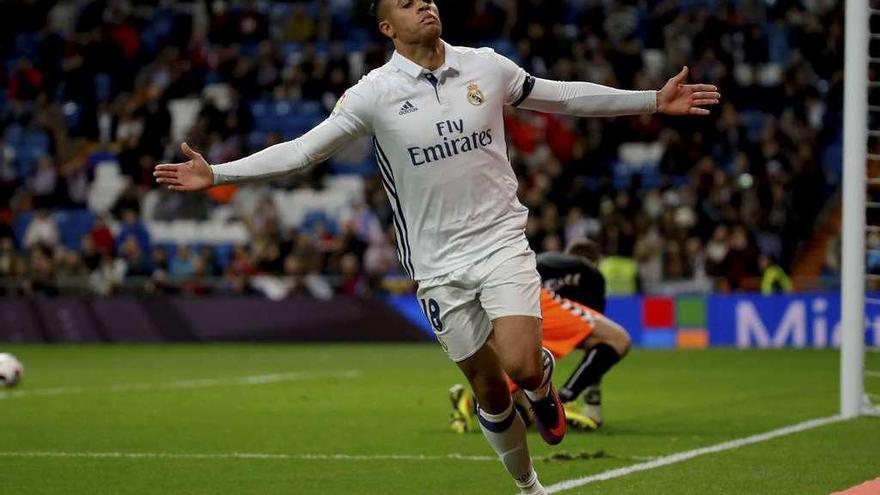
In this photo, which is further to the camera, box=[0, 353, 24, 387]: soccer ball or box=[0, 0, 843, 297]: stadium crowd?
box=[0, 0, 843, 297]: stadium crowd

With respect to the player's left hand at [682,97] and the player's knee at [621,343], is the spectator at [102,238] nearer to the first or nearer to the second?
the player's knee at [621,343]

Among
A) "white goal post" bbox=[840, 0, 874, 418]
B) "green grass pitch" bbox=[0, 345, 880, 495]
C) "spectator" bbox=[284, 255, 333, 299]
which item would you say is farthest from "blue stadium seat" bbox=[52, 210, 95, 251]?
"white goal post" bbox=[840, 0, 874, 418]

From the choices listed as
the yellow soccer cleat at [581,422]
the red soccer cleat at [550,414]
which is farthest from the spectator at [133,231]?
the red soccer cleat at [550,414]

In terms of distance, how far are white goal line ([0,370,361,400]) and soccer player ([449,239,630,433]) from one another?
5.20 meters

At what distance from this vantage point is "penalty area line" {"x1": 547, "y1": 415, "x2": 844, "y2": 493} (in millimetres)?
8234

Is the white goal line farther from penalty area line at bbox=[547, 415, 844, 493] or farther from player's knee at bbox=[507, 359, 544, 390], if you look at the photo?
player's knee at bbox=[507, 359, 544, 390]

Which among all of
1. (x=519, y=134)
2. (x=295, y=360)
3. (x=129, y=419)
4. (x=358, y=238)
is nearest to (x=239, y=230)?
(x=358, y=238)

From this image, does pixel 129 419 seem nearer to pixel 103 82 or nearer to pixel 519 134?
pixel 519 134

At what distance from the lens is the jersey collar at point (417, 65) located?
7.06m

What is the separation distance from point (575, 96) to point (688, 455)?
3107 millimetres

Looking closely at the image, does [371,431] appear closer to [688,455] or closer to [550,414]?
[688,455]

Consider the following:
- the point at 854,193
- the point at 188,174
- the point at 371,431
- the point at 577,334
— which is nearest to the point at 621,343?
the point at 577,334

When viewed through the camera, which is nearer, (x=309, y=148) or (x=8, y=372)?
(x=309, y=148)

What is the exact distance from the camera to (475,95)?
705 cm
